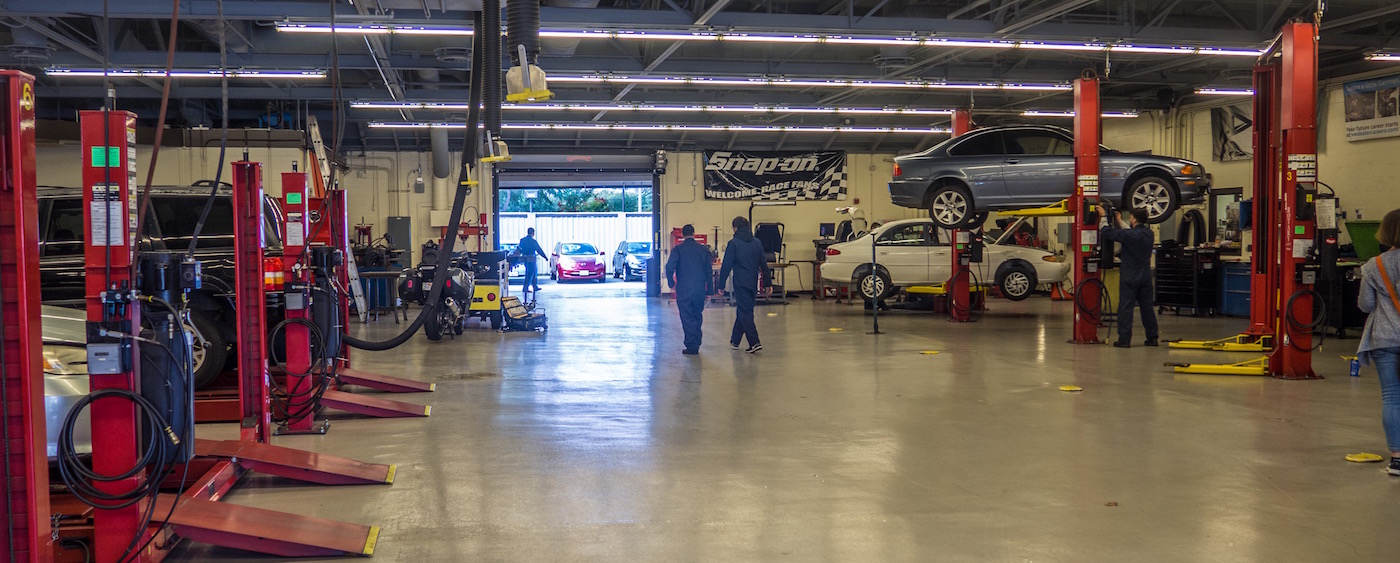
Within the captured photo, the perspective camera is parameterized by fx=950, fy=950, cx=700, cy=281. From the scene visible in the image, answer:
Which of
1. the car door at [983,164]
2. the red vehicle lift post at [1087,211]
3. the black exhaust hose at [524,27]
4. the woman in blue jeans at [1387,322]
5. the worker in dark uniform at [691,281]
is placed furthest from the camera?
the car door at [983,164]

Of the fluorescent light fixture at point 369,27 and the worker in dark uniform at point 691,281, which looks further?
the worker in dark uniform at point 691,281

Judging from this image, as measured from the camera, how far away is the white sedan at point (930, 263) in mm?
15977

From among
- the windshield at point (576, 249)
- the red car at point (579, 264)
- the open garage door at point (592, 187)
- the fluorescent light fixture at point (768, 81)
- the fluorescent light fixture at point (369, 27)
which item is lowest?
the red car at point (579, 264)

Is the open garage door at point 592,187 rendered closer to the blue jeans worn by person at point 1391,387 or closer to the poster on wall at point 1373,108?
the poster on wall at point 1373,108

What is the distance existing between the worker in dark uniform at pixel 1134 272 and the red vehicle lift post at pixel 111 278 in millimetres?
9985

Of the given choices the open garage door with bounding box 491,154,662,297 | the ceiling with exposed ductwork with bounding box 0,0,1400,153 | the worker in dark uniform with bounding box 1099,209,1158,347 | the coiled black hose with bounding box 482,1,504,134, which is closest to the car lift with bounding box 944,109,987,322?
the ceiling with exposed ductwork with bounding box 0,0,1400,153

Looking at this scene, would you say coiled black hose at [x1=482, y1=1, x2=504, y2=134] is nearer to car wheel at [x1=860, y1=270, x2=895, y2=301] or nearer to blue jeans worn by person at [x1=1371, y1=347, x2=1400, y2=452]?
blue jeans worn by person at [x1=1371, y1=347, x2=1400, y2=452]

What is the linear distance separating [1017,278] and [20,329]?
1507cm

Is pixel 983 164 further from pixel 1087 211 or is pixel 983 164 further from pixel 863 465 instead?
pixel 863 465

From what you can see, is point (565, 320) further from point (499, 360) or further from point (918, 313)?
point (918, 313)

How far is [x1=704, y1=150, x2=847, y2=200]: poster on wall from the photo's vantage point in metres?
21.8

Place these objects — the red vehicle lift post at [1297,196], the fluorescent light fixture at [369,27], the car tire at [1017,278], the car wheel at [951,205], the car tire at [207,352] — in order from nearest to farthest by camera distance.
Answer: the car tire at [207,352]
the red vehicle lift post at [1297,196]
the fluorescent light fixture at [369,27]
the car wheel at [951,205]
the car tire at [1017,278]

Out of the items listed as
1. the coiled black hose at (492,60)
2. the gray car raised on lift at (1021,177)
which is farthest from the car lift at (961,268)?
the coiled black hose at (492,60)

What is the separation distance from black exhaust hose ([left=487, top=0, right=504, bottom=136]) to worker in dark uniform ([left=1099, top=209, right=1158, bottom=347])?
27.8 feet
